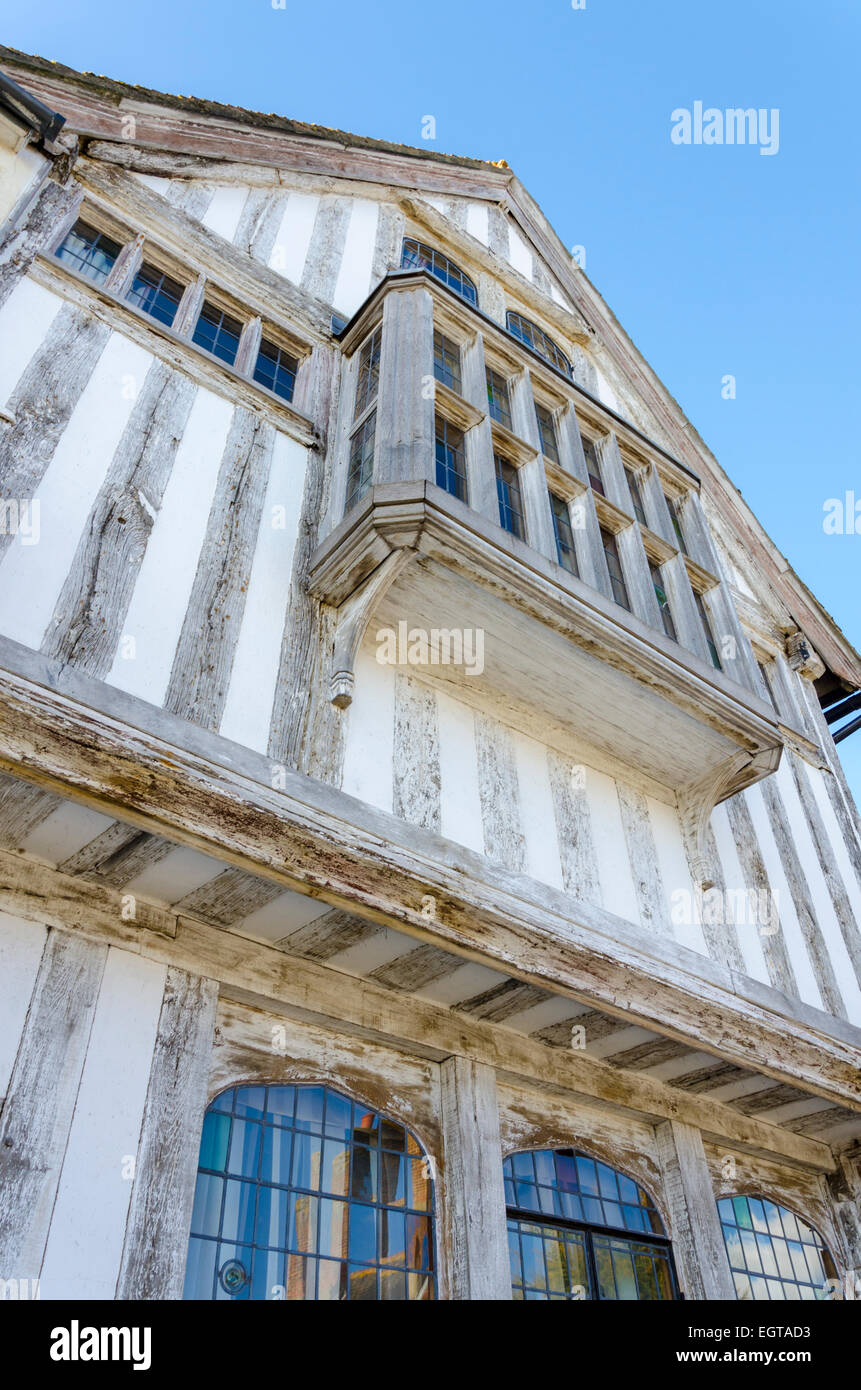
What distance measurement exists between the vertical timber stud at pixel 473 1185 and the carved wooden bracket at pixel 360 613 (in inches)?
83.1

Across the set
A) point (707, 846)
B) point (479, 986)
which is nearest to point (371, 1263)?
point (479, 986)

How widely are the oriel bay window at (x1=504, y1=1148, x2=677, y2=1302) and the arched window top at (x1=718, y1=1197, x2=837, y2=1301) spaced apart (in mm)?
671

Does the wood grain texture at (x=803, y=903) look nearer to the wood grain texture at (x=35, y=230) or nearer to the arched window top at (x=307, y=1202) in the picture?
the arched window top at (x=307, y=1202)

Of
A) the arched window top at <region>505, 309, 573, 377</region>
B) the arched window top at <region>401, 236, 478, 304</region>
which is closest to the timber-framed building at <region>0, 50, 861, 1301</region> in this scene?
the arched window top at <region>401, 236, 478, 304</region>

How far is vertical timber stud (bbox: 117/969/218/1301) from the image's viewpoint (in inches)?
132

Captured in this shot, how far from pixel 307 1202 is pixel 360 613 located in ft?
9.47

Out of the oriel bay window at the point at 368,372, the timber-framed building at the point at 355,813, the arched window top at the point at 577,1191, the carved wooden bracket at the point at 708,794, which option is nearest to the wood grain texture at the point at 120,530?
the timber-framed building at the point at 355,813

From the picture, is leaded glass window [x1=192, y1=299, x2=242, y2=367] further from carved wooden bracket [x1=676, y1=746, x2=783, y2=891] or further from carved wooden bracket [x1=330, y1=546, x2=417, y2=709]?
carved wooden bracket [x1=676, y1=746, x2=783, y2=891]

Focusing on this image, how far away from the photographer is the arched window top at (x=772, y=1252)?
5594 millimetres

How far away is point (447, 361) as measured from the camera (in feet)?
23.0

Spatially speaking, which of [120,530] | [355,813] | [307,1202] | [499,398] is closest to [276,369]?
[499,398]

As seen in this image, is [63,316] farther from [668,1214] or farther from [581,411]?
[668,1214]

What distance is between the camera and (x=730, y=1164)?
19.6 feet

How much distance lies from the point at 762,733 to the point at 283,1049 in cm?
376
